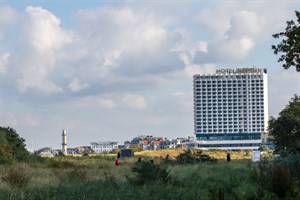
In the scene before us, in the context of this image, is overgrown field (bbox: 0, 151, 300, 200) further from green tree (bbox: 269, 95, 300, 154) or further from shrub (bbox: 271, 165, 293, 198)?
green tree (bbox: 269, 95, 300, 154)

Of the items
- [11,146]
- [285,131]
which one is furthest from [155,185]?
[285,131]

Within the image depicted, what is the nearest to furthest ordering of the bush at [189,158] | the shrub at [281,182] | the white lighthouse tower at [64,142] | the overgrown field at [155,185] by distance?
1. the overgrown field at [155,185]
2. the shrub at [281,182]
3. the bush at [189,158]
4. the white lighthouse tower at [64,142]

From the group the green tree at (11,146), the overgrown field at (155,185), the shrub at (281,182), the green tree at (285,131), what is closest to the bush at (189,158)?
the green tree at (285,131)

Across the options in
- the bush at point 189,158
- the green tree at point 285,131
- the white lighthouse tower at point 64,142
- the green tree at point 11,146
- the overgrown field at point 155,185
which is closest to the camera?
the overgrown field at point 155,185

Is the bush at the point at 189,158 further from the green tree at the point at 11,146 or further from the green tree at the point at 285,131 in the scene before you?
the green tree at the point at 11,146

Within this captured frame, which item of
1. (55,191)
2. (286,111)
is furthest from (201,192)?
(286,111)

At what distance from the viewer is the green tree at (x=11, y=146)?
3778cm

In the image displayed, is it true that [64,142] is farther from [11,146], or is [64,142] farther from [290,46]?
[290,46]

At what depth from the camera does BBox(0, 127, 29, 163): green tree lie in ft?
124

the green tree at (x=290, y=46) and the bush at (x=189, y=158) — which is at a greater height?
the green tree at (x=290, y=46)

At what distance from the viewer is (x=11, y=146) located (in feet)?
138

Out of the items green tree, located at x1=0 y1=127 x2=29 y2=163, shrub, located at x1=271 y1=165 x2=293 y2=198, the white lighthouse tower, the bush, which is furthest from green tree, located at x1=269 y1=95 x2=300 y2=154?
the white lighthouse tower

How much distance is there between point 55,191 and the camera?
546 inches

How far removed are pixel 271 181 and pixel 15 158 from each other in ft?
81.6
